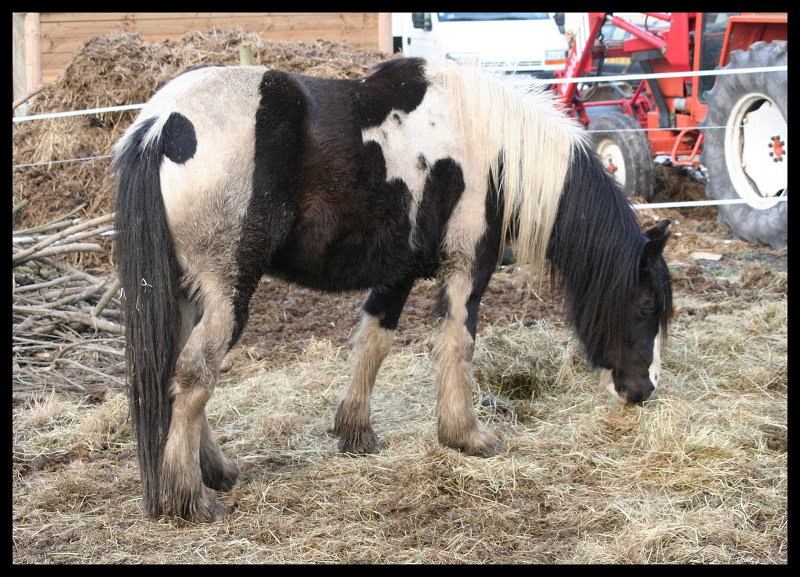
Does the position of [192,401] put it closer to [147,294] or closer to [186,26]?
[147,294]

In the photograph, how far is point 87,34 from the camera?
11609 mm

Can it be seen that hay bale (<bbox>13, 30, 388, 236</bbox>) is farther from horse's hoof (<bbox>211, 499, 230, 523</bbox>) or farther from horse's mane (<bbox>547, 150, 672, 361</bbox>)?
horse's hoof (<bbox>211, 499, 230, 523</bbox>)

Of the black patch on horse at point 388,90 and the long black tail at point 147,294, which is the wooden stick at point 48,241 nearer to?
the long black tail at point 147,294

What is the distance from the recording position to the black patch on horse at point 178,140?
2877 millimetres

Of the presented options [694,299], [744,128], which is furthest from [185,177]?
[744,128]

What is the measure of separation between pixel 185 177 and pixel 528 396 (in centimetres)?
253

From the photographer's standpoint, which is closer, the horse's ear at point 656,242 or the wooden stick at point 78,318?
the horse's ear at point 656,242

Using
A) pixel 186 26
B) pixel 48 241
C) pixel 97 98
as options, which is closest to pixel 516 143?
pixel 48 241

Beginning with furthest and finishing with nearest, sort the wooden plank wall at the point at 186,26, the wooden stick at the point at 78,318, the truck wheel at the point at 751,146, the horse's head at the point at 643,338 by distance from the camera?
the wooden plank wall at the point at 186,26
the truck wheel at the point at 751,146
the wooden stick at the point at 78,318
the horse's head at the point at 643,338

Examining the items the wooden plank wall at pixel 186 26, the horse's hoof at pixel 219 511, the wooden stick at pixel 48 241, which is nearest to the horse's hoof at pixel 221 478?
the horse's hoof at pixel 219 511

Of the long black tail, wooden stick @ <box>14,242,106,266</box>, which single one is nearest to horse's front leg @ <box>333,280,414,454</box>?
the long black tail

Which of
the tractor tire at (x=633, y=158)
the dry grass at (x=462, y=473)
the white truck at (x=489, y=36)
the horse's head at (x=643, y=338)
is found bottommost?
the dry grass at (x=462, y=473)

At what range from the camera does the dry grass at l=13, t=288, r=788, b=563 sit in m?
2.88

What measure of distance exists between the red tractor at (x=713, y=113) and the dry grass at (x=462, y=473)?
317 cm
